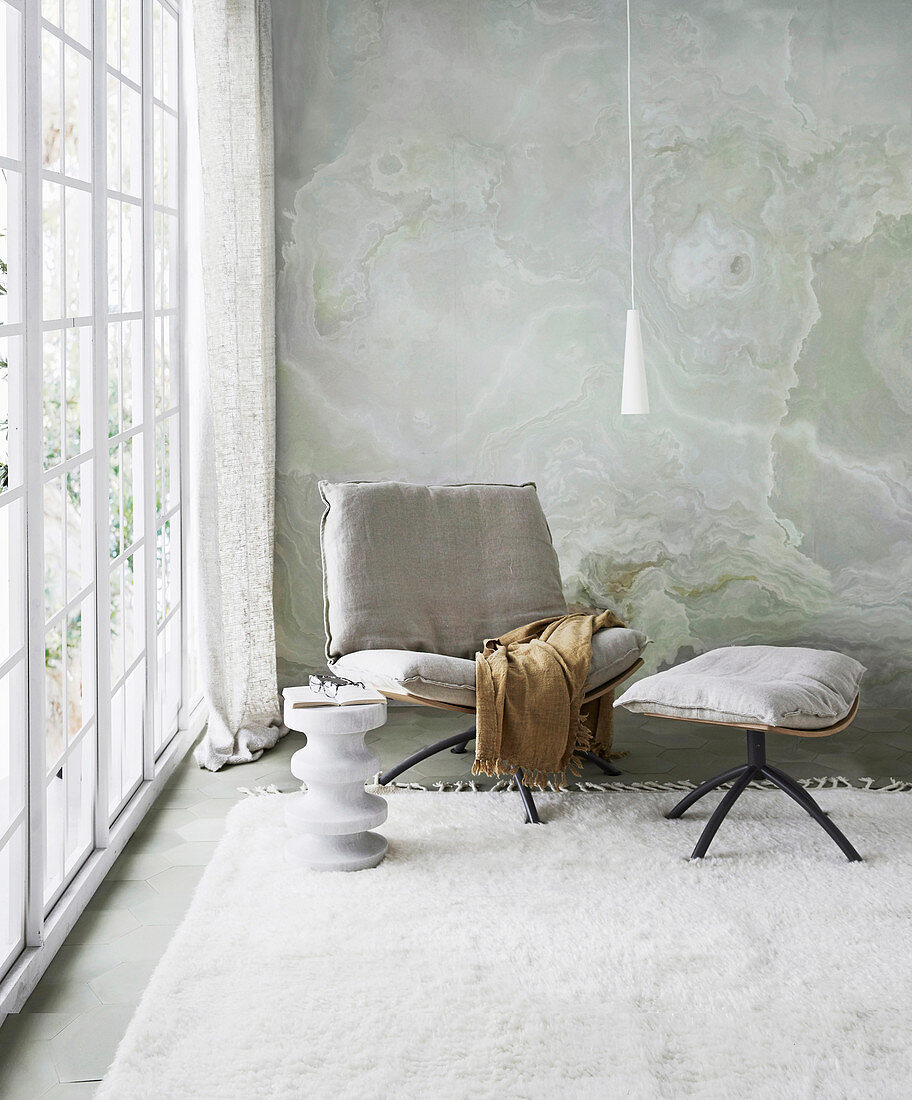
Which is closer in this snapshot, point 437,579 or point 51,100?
point 51,100

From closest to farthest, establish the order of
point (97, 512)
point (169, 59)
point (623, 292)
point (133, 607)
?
point (97, 512)
point (133, 607)
point (169, 59)
point (623, 292)

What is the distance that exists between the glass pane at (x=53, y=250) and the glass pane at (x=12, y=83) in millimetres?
201

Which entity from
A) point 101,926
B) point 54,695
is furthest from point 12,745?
point 101,926

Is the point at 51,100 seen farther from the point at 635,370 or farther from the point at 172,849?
the point at 635,370

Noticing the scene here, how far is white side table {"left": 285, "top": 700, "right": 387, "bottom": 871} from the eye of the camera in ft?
8.89

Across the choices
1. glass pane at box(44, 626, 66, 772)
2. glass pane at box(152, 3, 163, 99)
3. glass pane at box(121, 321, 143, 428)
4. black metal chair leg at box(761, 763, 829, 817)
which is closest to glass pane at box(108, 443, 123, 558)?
glass pane at box(121, 321, 143, 428)

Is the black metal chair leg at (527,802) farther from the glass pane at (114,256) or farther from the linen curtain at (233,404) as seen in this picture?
the glass pane at (114,256)

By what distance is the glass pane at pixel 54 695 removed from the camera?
239cm

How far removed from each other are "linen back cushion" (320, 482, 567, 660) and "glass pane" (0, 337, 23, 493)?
4.41 feet

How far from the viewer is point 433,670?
115 inches

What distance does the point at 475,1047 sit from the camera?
6.44ft

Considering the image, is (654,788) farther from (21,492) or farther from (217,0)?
(217,0)

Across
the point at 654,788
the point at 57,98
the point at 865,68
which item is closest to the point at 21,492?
the point at 57,98

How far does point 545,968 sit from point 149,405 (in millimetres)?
1919
